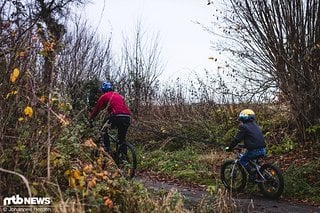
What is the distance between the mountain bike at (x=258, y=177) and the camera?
7.78 m

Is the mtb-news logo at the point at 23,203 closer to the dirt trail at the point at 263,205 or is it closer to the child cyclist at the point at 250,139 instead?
the dirt trail at the point at 263,205

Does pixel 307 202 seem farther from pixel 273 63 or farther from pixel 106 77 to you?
pixel 106 77

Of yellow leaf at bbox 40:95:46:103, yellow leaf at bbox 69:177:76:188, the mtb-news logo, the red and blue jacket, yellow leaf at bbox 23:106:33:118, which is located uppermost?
the red and blue jacket

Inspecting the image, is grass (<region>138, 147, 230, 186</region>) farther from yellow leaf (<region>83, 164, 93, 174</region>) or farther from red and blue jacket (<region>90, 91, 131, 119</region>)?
yellow leaf (<region>83, 164, 93, 174</region>)

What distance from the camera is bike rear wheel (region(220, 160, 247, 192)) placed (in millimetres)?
8430

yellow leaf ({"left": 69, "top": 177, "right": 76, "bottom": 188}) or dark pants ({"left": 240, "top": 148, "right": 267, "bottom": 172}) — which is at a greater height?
yellow leaf ({"left": 69, "top": 177, "right": 76, "bottom": 188})

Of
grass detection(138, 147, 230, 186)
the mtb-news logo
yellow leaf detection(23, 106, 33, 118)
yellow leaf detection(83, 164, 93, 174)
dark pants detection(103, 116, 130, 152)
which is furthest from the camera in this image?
grass detection(138, 147, 230, 186)

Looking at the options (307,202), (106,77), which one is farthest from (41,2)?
(307,202)

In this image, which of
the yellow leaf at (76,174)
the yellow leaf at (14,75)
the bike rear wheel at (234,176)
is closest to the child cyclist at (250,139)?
the bike rear wheel at (234,176)

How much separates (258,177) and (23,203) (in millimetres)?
5196

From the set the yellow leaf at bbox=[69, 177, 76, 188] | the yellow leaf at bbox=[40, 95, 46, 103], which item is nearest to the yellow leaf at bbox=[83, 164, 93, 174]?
the yellow leaf at bbox=[69, 177, 76, 188]

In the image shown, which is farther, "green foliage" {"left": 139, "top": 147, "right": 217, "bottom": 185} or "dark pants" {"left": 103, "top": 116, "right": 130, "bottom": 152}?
"green foliage" {"left": 139, "top": 147, "right": 217, "bottom": 185}

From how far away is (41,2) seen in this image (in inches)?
638

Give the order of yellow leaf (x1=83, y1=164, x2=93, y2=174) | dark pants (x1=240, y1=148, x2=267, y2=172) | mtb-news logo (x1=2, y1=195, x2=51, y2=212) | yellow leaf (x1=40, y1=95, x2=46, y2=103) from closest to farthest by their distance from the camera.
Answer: mtb-news logo (x1=2, y1=195, x2=51, y2=212), yellow leaf (x1=40, y1=95, x2=46, y2=103), yellow leaf (x1=83, y1=164, x2=93, y2=174), dark pants (x1=240, y1=148, x2=267, y2=172)
